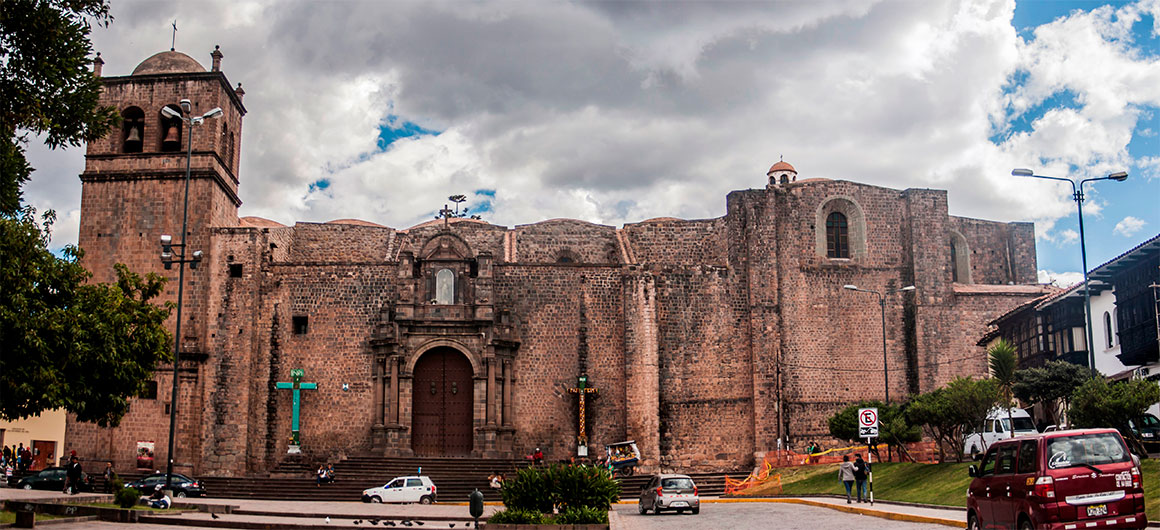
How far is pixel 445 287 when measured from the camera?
122ft

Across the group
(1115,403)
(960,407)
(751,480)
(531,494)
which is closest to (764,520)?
(531,494)

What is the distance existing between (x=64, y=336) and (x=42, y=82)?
18.9 ft

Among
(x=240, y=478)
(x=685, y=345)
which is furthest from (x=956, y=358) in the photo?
(x=240, y=478)

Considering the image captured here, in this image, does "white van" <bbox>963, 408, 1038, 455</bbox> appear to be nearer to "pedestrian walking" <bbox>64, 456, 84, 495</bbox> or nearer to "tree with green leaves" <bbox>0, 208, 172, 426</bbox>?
"tree with green leaves" <bbox>0, 208, 172, 426</bbox>

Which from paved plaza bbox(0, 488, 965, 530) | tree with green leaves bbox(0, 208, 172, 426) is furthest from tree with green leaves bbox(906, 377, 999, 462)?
tree with green leaves bbox(0, 208, 172, 426)

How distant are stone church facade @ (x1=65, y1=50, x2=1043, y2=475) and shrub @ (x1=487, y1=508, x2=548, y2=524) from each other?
16.9 m

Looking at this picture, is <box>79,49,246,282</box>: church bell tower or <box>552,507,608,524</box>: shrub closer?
<box>552,507,608,524</box>: shrub

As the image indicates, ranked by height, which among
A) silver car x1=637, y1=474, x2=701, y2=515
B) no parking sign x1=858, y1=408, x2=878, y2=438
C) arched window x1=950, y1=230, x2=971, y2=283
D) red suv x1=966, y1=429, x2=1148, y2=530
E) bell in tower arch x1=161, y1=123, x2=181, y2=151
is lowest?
silver car x1=637, y1=474, x2=701, y2=515

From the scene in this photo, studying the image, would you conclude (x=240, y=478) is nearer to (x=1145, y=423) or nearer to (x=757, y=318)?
(x=757, y=318)

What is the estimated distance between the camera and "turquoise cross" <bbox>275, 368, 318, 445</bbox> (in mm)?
36188

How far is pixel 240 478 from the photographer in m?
34.2

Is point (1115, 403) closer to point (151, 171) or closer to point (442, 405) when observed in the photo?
point (442, 405)

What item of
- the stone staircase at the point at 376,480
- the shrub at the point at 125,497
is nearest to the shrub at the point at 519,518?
the shrub at the point at 125,497

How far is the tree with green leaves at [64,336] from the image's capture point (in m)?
18.2
